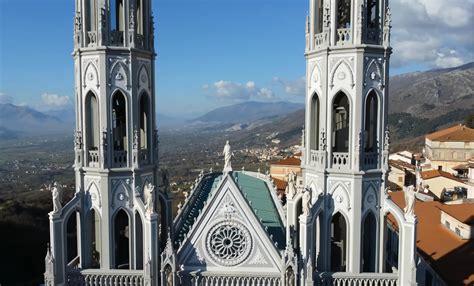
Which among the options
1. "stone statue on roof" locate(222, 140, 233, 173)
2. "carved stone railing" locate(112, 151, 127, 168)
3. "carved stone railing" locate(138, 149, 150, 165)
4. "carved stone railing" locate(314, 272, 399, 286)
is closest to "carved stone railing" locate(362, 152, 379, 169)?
"carved stone railing" locate(314, 272, 399, 286)

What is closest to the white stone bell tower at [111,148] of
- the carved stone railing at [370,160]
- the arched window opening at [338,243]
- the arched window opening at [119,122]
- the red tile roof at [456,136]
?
the arched window opening at [119,122]

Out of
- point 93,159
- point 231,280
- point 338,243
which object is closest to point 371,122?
point 338,243

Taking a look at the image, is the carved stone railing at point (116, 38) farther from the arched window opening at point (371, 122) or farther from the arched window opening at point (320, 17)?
the arched window opening at point (371, 122)

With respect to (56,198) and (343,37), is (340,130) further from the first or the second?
(56,198)

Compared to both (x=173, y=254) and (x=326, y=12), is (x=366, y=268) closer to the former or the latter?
(x=173, y=254)

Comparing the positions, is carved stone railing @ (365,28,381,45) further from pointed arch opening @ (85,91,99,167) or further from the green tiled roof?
pointed arch opening @ (85,91,99,167)

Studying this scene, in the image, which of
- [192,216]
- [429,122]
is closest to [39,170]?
[192,216]
